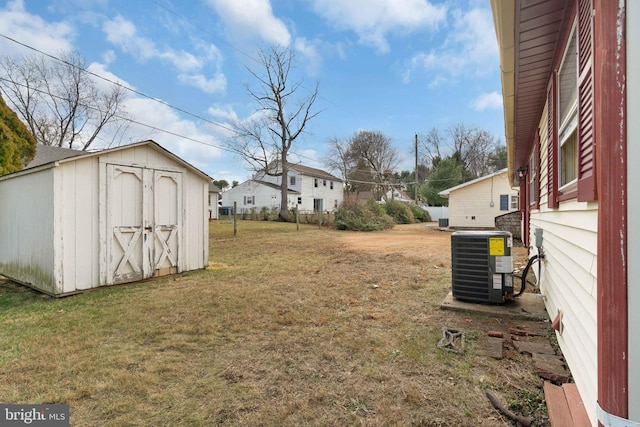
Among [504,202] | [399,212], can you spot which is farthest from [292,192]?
[504,202]

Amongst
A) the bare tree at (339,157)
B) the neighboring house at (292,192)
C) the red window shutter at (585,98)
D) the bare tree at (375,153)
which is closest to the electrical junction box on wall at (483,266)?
the red window shutter at (585,98)

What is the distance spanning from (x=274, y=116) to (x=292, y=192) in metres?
9.59

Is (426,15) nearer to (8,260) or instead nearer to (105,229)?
(105,229)

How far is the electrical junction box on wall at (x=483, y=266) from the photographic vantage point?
3.82m

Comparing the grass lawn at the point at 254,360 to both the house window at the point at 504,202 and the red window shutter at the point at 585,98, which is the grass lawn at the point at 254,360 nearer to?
the red window shutter at the point at 585,98

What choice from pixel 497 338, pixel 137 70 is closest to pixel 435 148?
pixel 137 70

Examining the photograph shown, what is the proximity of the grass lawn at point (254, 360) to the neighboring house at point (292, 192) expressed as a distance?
26118mm

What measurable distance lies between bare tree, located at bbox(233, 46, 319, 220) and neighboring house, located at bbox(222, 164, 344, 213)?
652cm

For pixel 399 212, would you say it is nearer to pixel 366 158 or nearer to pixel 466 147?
pixel 366 158

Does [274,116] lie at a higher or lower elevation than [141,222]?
higher

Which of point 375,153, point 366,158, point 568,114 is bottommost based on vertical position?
point 568,114

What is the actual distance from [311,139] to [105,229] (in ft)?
68.1

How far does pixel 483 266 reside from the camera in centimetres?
393

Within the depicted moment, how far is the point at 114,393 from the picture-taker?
7.22 ft
